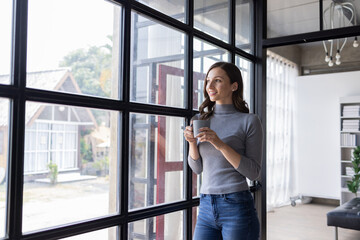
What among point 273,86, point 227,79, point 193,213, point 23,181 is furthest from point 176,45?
point 273,86

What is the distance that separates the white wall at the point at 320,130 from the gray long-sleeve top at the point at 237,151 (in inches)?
207

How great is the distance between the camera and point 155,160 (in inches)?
76.9

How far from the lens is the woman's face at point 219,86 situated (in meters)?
1.68

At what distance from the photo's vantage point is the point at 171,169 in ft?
6.81

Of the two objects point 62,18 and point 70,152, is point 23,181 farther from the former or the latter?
point 62,18

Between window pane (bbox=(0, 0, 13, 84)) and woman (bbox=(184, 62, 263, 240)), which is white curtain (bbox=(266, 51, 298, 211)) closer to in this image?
woman (bbox=(184, 62, 263, 240))

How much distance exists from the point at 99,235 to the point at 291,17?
7.09 feet

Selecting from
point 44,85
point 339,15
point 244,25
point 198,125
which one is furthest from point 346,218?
point 44,85

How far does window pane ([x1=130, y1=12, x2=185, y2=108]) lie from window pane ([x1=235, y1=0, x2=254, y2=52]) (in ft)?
2.57

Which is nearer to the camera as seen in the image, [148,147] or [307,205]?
[148,147]

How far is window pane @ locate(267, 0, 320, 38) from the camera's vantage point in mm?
2721

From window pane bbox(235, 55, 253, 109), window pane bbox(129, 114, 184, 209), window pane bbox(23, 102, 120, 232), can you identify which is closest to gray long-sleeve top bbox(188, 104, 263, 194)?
window pane bbox(129, 114, 184, 209)

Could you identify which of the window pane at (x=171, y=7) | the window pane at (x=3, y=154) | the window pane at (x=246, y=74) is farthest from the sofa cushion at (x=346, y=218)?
the window pane at (x=3, y=154)

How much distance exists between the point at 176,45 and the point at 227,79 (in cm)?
54
